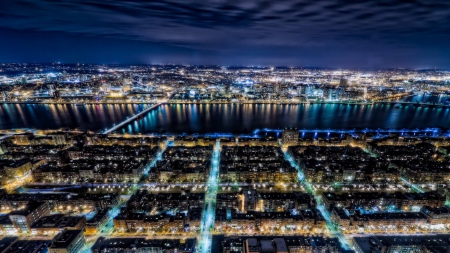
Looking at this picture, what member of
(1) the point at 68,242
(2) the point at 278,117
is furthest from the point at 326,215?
(2) the point at 278,117

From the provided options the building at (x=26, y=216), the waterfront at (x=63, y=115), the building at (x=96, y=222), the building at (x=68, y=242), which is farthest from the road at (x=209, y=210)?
the waterfront at (x=63, y=115)

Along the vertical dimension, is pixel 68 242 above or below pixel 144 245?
above

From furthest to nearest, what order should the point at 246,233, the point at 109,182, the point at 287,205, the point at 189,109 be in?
1. the point at 189,109
2. the point at 109,182
3. the point at 287,205
4. the point at 246,233

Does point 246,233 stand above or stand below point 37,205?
below

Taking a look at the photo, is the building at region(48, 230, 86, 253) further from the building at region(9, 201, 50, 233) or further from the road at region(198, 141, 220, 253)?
the road at region(198, 141, 220, 253)

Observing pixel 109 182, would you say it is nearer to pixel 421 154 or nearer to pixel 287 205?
pixel 287 205

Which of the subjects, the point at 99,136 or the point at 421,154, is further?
the point at 99,136

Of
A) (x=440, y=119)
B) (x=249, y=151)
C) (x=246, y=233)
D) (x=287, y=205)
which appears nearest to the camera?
(x=246, y=233)

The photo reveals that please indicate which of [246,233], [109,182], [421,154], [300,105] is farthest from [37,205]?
[300,105]

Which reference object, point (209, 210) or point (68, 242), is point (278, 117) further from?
point (68, 242)
